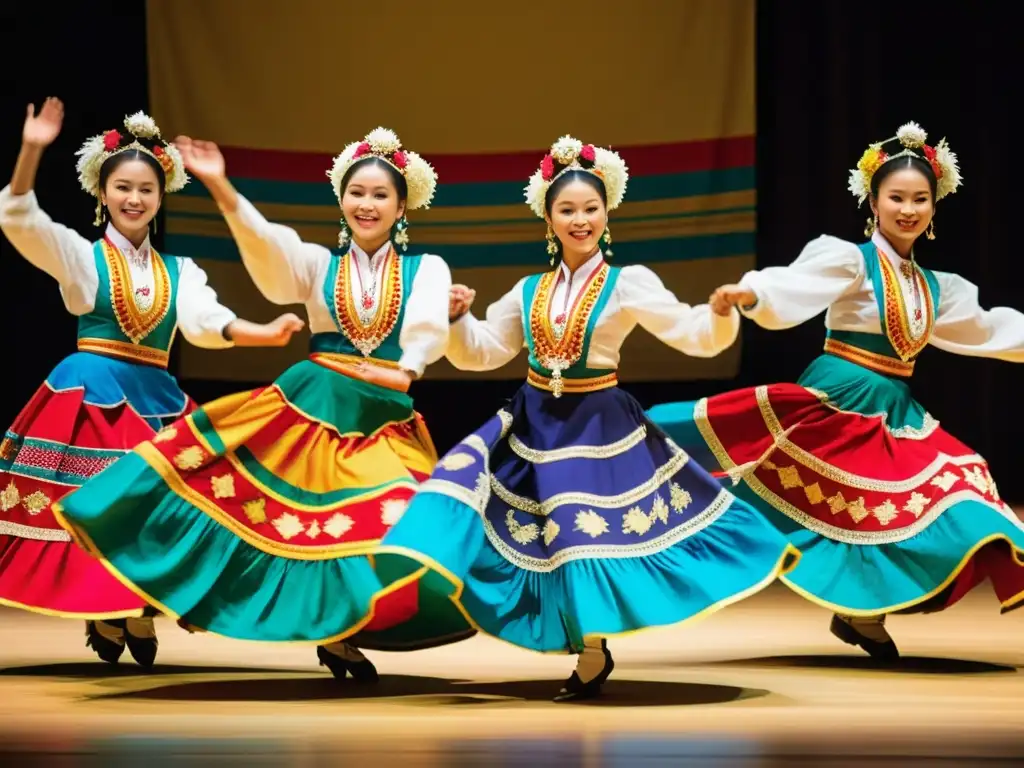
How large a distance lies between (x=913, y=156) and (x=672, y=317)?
987 mm

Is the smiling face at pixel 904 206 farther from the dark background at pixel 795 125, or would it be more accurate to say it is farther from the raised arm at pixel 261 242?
the dark background at pixel 795 125

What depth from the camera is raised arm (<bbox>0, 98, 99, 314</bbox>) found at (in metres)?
4.00

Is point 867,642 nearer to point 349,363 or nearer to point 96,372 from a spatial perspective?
point 349,363

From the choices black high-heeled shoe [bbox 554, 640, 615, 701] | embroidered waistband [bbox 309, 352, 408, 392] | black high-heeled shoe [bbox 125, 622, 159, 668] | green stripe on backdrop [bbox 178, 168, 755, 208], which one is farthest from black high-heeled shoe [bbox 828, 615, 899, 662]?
green stripe on backdrop [bbox 178, 168, 755, 208]

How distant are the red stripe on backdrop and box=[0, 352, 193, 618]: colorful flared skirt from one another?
7.85ft

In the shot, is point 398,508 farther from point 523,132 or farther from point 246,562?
point 523,132

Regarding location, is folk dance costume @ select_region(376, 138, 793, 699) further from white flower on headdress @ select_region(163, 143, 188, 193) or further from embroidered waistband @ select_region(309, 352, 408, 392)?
white flower on headdress @ select_region(163, 143, 188, 193)

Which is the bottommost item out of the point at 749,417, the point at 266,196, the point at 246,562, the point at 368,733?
the point at 368,733

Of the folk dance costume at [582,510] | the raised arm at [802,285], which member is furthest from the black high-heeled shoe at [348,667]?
the raised arm at [802,285]

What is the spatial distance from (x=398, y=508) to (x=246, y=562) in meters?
0.32

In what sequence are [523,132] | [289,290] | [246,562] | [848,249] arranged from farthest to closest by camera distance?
[523,132] → [848,249] → [289,290] → [246,562]

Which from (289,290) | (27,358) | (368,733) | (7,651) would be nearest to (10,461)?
(7,651)

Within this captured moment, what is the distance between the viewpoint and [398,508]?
12.0ft

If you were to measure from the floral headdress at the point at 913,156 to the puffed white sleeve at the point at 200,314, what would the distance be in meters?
1.58
